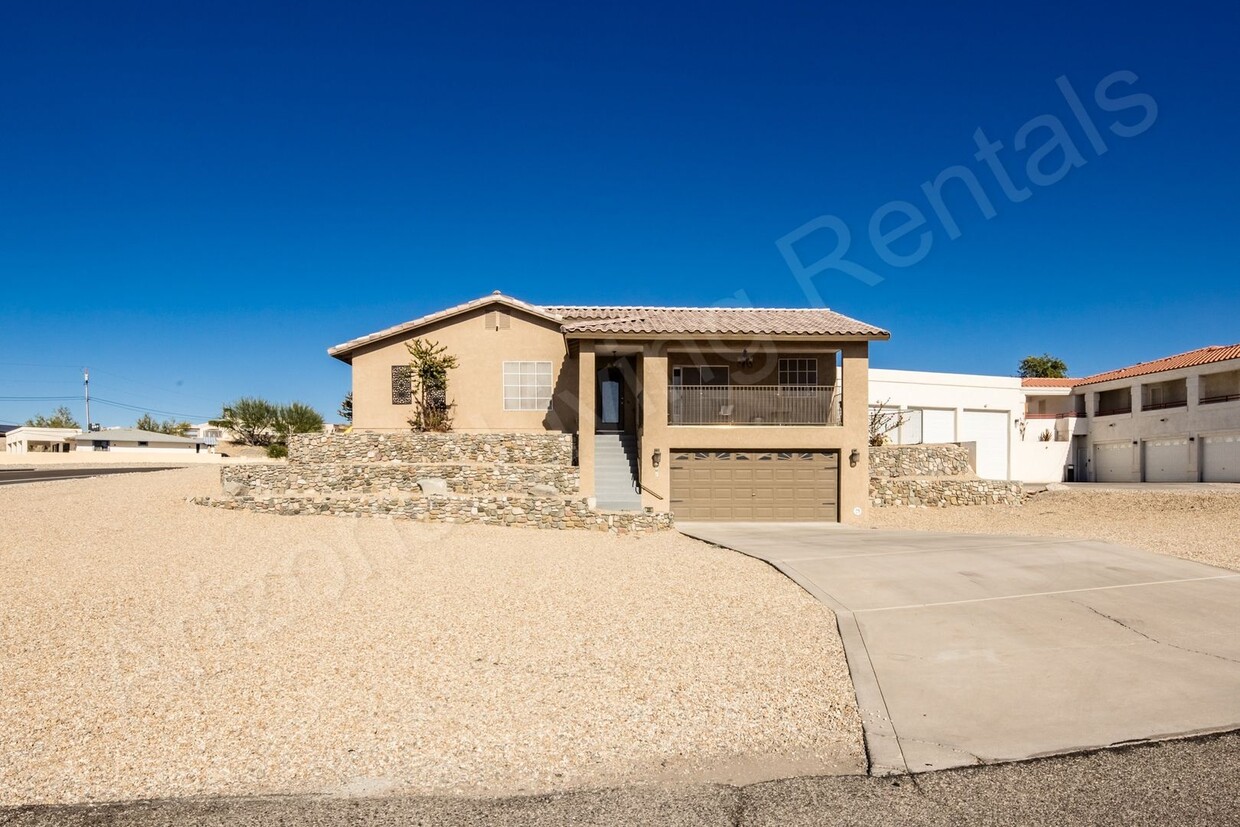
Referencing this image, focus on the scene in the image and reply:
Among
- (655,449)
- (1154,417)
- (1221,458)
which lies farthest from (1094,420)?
(655,449)

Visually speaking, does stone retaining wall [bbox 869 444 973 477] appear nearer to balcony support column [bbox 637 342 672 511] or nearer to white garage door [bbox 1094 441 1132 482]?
balcony support column [bbox 637 342 672 511]

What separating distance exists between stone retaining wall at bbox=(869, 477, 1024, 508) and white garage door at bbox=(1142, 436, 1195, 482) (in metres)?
12.7

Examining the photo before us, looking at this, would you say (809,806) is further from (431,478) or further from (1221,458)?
(1221,458)

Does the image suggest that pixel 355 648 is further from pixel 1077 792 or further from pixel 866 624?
pixel 1077 792

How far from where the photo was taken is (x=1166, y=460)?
1185 inches

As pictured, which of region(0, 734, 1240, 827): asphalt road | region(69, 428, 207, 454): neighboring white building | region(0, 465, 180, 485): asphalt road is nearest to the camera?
region(0, 734, 1240, 827): asphalt road

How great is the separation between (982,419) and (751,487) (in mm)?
19926

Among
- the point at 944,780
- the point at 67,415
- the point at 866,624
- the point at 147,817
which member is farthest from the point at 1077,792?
the point at 67,415

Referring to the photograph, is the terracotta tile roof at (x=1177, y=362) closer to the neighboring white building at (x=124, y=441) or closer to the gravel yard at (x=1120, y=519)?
the gravel yard at (x=1120, y=519)

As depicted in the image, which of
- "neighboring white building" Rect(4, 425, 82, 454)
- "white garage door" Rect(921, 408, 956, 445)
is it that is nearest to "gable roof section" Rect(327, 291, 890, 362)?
"white garage door" Rect(921, 408, 956, 445)

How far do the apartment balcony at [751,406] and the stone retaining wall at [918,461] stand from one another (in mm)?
4271

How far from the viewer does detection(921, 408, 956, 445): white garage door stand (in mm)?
32125

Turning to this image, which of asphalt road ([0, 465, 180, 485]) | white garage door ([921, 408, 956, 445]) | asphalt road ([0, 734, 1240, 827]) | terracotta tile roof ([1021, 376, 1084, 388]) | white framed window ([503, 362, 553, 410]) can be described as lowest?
asphalt road ([0, 734, 1240, 827])

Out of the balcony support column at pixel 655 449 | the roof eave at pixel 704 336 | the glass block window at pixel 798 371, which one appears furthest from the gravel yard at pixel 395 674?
the glass block window at pixel 798 371
